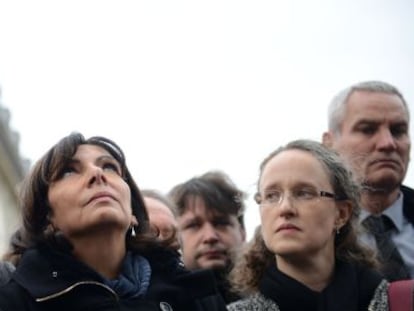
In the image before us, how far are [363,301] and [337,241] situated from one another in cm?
44

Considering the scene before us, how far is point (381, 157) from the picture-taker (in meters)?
5.46

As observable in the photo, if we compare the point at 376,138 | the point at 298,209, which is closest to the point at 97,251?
the point at 298,209

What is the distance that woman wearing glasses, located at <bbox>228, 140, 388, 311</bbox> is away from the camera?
4.56 m

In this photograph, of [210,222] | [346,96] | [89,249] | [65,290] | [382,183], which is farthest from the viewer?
[210,222]

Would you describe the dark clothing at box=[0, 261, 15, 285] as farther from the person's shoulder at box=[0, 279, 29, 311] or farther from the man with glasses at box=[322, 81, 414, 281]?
the man with glasses at box=[322, 81, 414, 281]

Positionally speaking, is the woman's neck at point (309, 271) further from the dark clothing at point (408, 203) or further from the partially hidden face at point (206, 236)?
the partially hidden face at point (206, 236)

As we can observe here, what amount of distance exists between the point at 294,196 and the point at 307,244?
0.23 meters

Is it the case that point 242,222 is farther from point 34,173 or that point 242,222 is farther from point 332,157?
point 34,173

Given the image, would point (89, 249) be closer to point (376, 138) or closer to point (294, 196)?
point (294, 196)

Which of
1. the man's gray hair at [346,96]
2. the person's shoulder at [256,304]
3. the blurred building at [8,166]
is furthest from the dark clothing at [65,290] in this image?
the blurred building at [8,166]

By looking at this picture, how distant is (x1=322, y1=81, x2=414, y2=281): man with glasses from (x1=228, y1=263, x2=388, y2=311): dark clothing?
18.1 inches

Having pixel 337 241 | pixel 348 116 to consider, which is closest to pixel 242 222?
pixel 348 116

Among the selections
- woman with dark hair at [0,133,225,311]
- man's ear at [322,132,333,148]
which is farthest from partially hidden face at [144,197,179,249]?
man's ear at [322,132,333,148]

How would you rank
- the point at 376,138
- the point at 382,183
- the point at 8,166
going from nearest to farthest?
the point at 382,183 < the point at 376,138 < the point at 8,166
